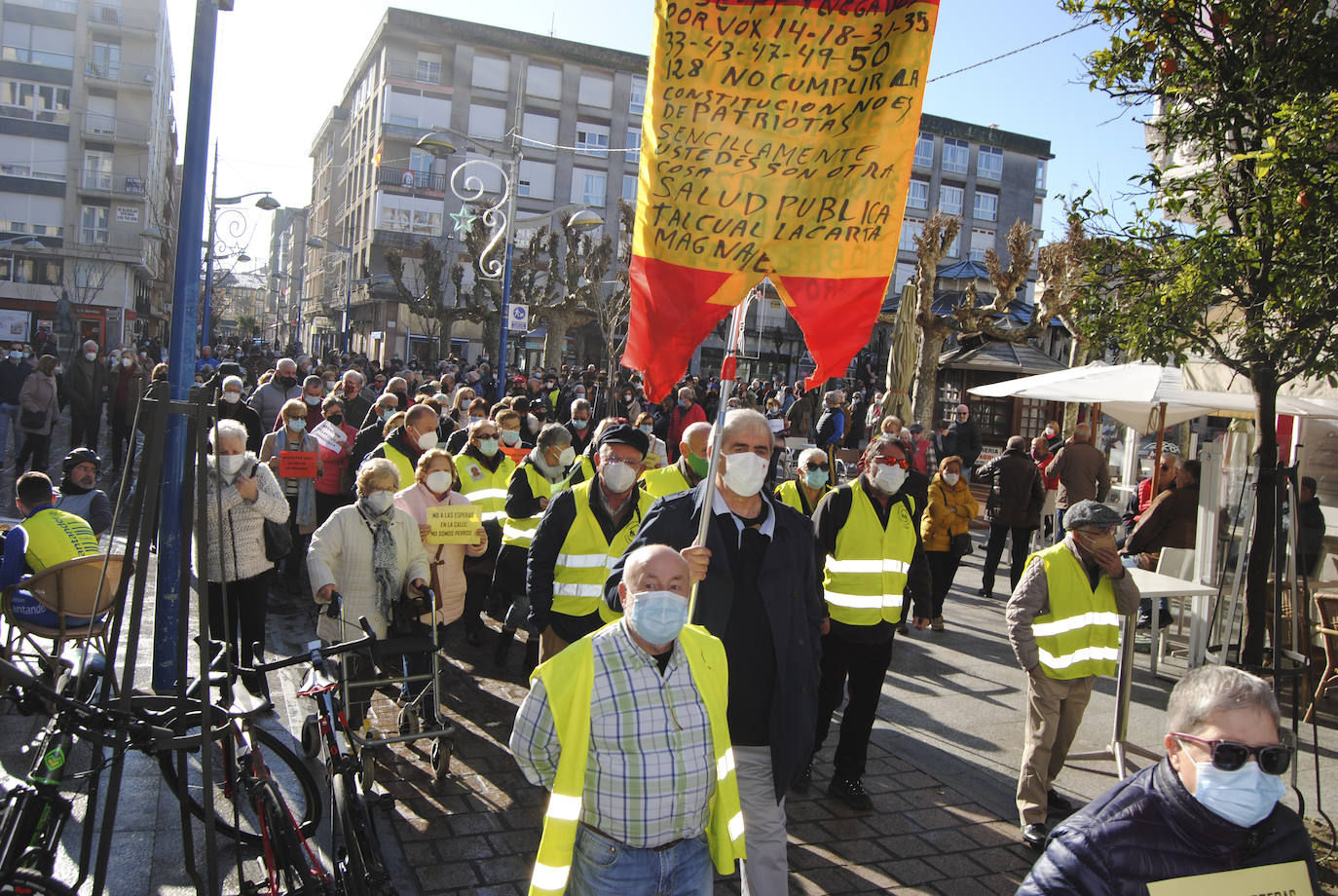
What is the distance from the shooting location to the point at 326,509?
30.7ft

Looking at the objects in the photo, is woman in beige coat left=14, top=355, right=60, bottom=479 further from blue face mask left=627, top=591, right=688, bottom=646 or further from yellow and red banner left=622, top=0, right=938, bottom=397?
blue face mask left=627, top=591, right=688, bottom=646

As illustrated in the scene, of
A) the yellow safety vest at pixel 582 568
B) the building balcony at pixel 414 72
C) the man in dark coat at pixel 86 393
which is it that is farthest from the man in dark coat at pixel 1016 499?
the building balcony at pixel 414 72

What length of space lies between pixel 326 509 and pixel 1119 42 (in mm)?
7333

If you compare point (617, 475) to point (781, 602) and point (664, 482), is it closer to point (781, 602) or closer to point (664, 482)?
point (664, 482)

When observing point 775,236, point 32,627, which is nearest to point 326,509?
point 32,627

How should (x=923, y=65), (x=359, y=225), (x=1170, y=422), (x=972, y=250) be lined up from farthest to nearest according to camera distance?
(x=972, y=250) → (x=359, y=225) → (x=1170, y=422) → (x=923, y=65)

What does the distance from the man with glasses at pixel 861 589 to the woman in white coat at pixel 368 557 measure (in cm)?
232

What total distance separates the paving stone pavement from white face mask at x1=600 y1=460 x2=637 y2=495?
1662 mm

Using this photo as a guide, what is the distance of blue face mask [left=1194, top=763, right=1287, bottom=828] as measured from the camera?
2375 millimetres

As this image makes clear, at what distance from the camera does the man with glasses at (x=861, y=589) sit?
5.52 meters

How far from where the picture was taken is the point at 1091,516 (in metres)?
5.16

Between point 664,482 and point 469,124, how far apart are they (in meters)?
51.3

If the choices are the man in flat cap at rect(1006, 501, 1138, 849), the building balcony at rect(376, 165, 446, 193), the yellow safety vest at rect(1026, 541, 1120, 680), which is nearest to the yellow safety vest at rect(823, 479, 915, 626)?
the man in flat cap at rect(1006, 501, 1138, 849)

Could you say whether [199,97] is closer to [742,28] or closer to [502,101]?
[742,28]
